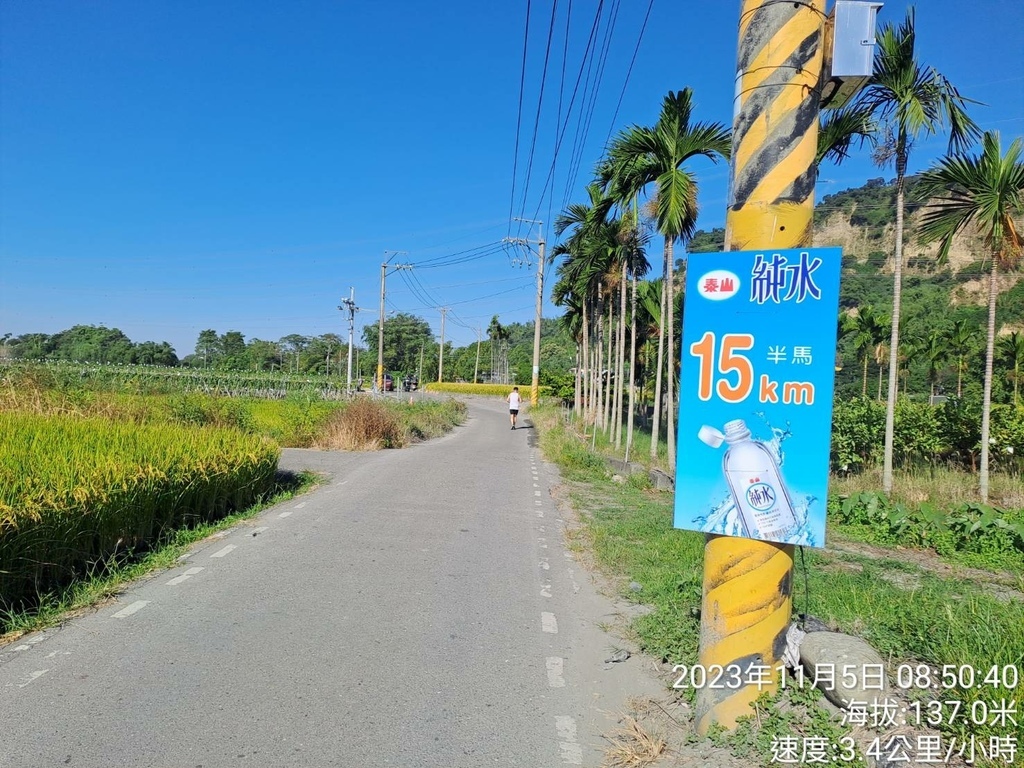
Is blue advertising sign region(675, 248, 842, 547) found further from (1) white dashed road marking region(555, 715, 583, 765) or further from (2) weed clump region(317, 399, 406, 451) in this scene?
(2) weed clump region(317, 399, 406, 451)

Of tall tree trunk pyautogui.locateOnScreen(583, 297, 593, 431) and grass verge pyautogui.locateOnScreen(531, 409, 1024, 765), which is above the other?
tall tree trunk pyautogui.locateOnScreen(583, 297, 593, 431)

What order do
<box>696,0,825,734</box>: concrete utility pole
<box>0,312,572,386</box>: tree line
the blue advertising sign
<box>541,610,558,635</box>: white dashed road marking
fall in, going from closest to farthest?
the blue advertising sign
<box>696,0,825,734</box>: concrete utility pole
<box>541,610,558,635</box>: white dashed road marking
<box>0,312,572,386</box>: tree line

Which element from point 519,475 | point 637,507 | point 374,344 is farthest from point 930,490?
point 374,344

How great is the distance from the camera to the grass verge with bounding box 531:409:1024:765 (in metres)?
3.20

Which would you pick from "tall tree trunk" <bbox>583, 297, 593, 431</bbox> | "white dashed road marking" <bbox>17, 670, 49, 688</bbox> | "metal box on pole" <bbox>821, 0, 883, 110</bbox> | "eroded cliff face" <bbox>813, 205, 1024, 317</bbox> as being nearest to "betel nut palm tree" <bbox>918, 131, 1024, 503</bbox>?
"metal box on pole" <bbox>821, 0, 883, 110</bbox>

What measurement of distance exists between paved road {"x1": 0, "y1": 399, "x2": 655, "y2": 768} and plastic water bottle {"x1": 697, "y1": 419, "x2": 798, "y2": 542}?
1.49 meters

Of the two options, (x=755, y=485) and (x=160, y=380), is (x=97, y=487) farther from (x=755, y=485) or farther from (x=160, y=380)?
(x=160, y=380)

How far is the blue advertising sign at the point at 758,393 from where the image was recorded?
302 cm

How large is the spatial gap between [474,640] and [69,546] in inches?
140

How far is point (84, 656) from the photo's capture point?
13.9ft

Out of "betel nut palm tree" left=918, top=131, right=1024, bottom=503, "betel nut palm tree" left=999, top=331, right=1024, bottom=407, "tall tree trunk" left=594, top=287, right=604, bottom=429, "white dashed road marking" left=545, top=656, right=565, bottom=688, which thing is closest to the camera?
"white dashed road marking" left=545, top=656, right=565, bottom=688

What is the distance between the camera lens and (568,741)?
3514 mm

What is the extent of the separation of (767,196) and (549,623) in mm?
3678

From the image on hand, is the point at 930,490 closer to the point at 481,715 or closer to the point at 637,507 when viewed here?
the point at 637,507
